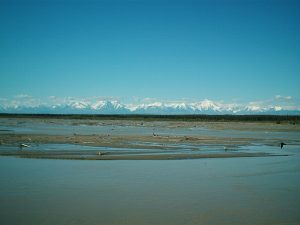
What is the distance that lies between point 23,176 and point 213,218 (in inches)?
328

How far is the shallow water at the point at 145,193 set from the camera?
1017 centimetres

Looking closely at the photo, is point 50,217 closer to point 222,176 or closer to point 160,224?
point 160,224

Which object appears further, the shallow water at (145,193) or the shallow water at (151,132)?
the shallow water at (151,132)

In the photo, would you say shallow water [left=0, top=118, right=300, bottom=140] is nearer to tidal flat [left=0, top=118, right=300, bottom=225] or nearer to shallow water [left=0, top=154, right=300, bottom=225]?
tidal flat [left=0, top=118, right=300, bottom=225]

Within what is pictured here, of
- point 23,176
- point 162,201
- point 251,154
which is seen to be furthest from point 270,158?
point 23,176

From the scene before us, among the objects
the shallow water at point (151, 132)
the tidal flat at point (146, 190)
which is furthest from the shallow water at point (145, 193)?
the shallow water at point (151, 132)

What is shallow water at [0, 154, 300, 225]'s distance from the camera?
33.4 feet

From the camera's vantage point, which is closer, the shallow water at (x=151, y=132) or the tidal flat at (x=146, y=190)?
the tidal flat at (x=146, y=190)

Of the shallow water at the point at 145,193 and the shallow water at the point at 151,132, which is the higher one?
the shallow water at the point at 151,132

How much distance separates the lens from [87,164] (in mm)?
18828

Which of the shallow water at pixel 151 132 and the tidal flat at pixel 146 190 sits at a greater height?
the shallow water at pixel 151 132

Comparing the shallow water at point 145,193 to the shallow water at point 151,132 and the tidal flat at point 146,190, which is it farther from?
the shallow water at point 151,132

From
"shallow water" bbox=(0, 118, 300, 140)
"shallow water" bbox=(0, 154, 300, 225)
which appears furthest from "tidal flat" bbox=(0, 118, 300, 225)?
"shallow water" bbox=(0, 118, 300, 140)

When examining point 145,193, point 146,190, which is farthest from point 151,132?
point 145,193
